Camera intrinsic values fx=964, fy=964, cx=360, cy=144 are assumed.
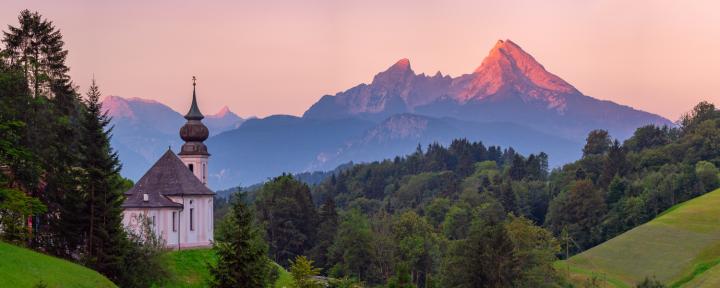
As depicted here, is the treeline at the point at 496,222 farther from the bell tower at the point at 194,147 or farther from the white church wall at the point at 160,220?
the white church wall at the point at 160,220

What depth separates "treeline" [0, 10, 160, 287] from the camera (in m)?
53.9

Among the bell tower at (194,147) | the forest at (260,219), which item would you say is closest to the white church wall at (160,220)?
the forest at (260,219)

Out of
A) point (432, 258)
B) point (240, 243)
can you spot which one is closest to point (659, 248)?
point (432, 258)

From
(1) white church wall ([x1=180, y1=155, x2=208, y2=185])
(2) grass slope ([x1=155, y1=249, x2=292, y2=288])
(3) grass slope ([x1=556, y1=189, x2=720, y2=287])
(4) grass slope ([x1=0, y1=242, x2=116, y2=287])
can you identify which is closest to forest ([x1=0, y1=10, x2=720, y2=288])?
(2) grass slope ([x1=155, y1=249, x2=292, y2=288])

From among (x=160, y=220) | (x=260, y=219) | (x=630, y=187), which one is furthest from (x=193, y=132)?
(x=630, y=187)

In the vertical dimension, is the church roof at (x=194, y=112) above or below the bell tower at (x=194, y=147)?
above

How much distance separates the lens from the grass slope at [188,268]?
63.3 m

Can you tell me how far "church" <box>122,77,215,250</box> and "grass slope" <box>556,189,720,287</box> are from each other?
131ft

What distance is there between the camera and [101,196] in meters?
55.2

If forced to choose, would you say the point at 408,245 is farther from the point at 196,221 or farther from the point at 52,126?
the point at 52,126

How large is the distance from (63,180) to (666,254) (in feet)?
239

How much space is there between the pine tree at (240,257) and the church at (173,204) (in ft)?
72.5

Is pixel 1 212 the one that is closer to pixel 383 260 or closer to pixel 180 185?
pixel 180 185

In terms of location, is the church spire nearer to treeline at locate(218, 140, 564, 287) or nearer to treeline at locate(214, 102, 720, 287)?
treeline at locate(214, 102, 720, 287)
